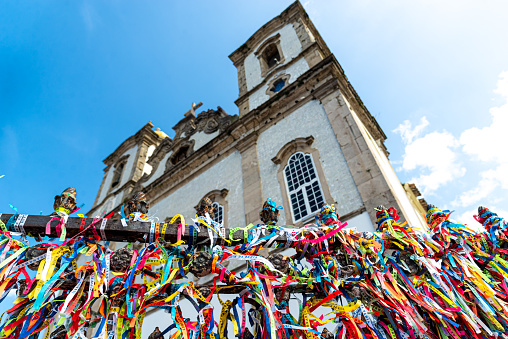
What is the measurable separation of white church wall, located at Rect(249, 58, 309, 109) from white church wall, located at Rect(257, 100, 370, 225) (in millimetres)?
2540

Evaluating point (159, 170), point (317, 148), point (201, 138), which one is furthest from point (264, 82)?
point (159, 170)

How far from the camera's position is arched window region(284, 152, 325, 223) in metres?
8.06

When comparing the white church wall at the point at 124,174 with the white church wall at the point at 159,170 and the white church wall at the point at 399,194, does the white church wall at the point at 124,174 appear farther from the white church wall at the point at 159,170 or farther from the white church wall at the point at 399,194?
the white church wall at the point at 399,194

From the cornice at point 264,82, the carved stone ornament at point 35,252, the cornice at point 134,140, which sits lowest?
the carved stone ornament at point 35,252

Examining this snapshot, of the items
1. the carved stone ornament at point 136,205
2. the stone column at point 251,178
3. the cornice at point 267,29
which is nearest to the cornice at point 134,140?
the cornice at point 267,29

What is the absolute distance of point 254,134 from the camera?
11.6 metres

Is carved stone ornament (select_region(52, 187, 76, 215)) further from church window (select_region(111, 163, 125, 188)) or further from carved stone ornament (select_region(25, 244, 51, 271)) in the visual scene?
church window (select_region(111, 163, 125, 188))

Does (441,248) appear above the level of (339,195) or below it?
below

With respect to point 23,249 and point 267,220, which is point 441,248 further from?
point 23,249

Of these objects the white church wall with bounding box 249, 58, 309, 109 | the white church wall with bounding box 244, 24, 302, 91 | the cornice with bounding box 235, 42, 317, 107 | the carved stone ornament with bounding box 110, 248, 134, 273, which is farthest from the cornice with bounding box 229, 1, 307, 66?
the carved stone ornament with bounding box 110, 248, 134, 273

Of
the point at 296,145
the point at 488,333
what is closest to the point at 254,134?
the point at 296,145

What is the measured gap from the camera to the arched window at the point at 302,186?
806cm

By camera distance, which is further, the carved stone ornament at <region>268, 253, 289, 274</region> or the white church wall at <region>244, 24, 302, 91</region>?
the white church wall at <region>244, 24, 302, 91</region>

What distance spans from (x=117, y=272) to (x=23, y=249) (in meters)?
0.88
